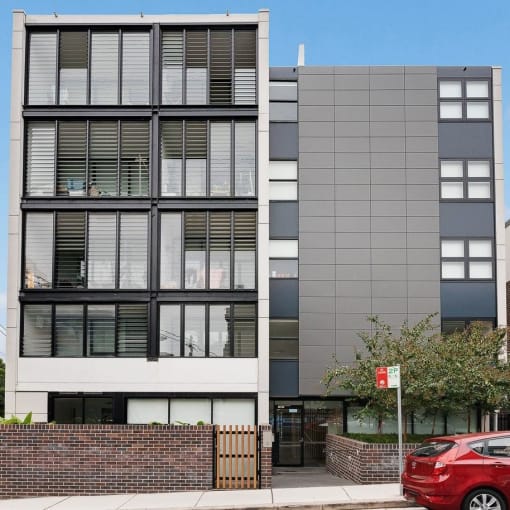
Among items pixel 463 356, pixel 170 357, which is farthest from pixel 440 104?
pixel 170 357

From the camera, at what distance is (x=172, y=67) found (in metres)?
26.3

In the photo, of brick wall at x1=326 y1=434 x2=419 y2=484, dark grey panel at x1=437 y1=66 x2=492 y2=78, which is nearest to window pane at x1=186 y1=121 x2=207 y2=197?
dark grey panel at x1=437 y1=66 x2=492 y2=78

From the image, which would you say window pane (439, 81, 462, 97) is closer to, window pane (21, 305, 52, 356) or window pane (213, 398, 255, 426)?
window pane (213, 398, 255, 426)

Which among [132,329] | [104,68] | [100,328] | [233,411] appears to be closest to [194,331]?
[132,329]

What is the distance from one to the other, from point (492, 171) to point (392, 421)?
853cm

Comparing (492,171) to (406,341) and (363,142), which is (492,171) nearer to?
(363,142)

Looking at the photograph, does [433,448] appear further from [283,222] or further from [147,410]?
[283,222]

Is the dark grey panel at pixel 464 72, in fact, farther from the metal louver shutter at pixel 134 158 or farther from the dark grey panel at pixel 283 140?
the metal louver shutter at pixel 134 158

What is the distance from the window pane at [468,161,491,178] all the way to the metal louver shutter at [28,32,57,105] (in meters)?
13.2

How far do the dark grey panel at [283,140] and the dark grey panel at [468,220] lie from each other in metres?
5.22

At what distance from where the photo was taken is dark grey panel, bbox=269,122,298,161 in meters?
28.2

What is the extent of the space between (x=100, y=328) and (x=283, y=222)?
6781mm

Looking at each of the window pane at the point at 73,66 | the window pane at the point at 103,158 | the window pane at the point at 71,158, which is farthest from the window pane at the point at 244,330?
the window pane at the point at 73,66

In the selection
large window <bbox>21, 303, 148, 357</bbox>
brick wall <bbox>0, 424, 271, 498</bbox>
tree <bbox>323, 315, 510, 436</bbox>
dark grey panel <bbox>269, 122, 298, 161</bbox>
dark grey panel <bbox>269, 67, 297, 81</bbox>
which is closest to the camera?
brick wall <bbox>0, 424, 271, 498</bbox>
